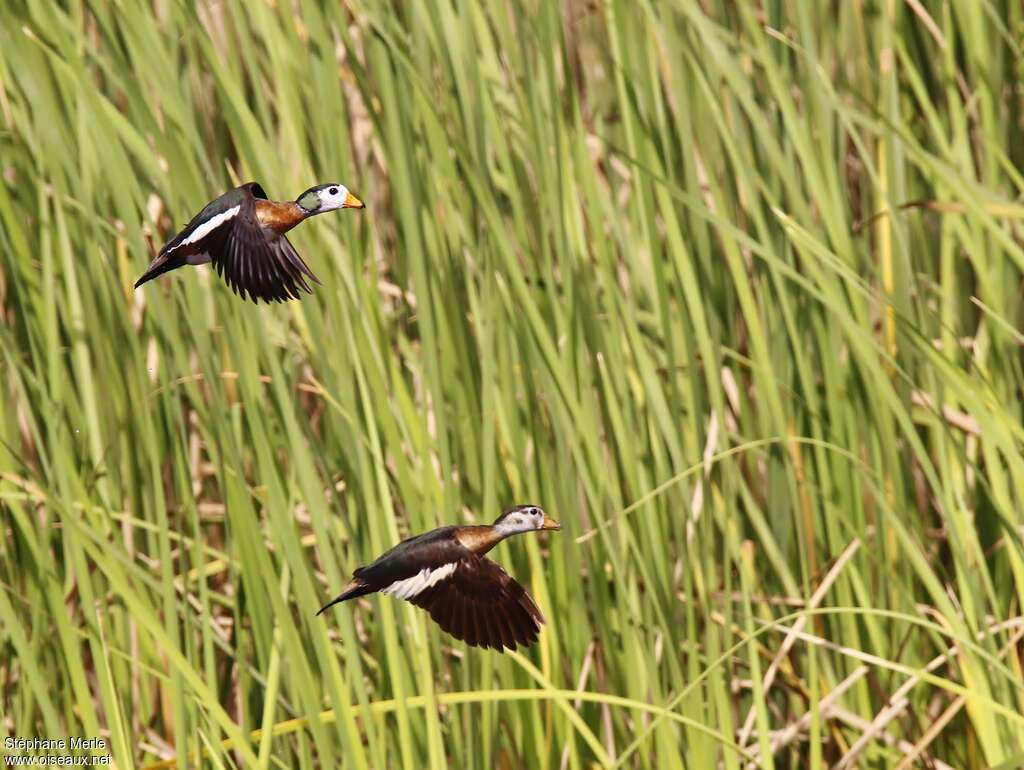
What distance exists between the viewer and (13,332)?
78.5 inches

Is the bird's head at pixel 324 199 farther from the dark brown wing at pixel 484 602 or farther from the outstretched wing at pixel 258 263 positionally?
the dark brown wing at pixel 484 602

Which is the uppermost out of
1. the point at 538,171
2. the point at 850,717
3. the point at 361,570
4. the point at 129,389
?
the point at 538,171

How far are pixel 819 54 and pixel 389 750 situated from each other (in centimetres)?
105

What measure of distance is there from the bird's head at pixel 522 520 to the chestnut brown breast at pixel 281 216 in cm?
34

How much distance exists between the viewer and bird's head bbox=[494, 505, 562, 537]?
1.35 metres

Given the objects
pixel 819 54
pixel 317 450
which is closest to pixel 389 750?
pixel 317 450

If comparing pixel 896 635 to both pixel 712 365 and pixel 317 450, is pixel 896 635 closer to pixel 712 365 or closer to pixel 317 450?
pixel 712 365

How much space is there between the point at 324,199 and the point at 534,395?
0.58 meters

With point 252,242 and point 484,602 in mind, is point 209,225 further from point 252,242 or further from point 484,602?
point 484,602

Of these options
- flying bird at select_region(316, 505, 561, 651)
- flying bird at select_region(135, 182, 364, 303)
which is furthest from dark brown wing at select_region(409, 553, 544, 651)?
flying bird at select_region(135, 182, 364, 303)

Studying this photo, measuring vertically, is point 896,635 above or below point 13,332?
below

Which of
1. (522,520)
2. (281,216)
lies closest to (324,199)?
(281,216)

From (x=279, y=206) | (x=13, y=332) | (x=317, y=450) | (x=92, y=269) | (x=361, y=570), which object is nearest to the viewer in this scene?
(x=279, y=206)

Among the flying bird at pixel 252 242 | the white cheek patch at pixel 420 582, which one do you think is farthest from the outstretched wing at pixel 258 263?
the white cheek patch at pixel 420 582
